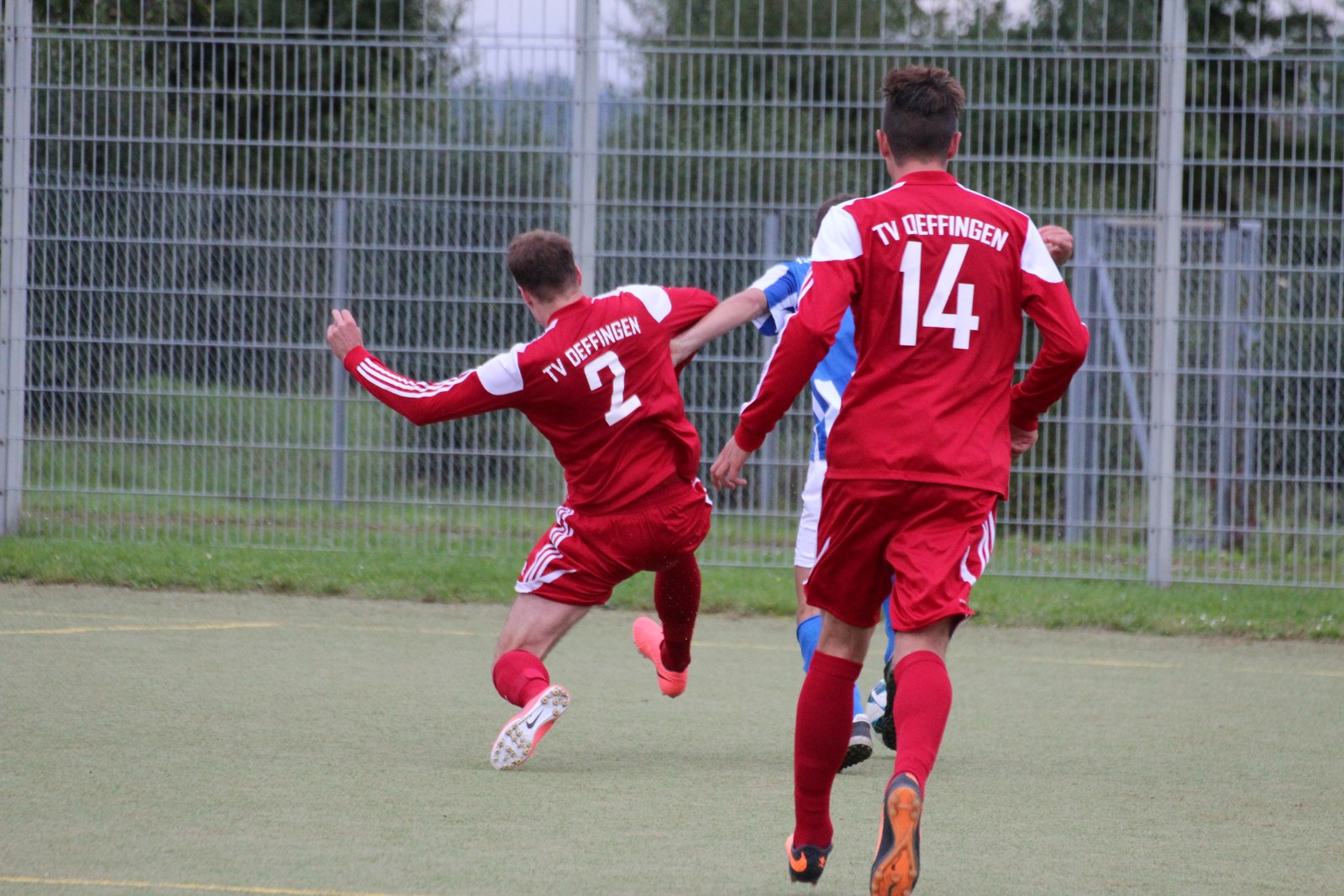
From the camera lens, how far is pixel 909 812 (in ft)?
10.8

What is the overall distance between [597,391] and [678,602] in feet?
2.66

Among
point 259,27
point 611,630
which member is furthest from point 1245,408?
point 259,27

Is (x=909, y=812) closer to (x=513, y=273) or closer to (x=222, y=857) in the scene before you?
(x=222, y=857)

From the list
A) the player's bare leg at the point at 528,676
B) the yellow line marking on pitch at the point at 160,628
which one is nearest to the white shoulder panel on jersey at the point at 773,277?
the player's bare leg at the point at 528,676

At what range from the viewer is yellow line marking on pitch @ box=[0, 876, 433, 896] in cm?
346

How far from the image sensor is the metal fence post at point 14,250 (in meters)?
10.1

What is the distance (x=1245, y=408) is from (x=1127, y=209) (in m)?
1.27

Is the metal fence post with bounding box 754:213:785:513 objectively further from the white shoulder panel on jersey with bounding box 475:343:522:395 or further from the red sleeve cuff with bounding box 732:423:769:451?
the red sleeve cuff with bounding box 732:423:769:451

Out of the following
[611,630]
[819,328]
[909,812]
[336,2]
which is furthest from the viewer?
[336,2]

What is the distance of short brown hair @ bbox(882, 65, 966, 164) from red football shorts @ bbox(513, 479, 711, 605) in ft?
6.31

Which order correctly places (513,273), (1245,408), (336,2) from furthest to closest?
1. (336,2)
2. (1245,408)
3. (513,273)

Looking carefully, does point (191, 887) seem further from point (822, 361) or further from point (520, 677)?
point (822, 361)

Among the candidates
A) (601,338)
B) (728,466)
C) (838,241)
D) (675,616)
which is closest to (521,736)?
(675,616)

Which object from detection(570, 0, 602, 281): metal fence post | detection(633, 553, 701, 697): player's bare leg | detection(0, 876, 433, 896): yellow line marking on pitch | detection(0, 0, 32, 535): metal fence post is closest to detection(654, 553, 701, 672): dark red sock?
detection(633, 553, 701, 697): player's bare leg
